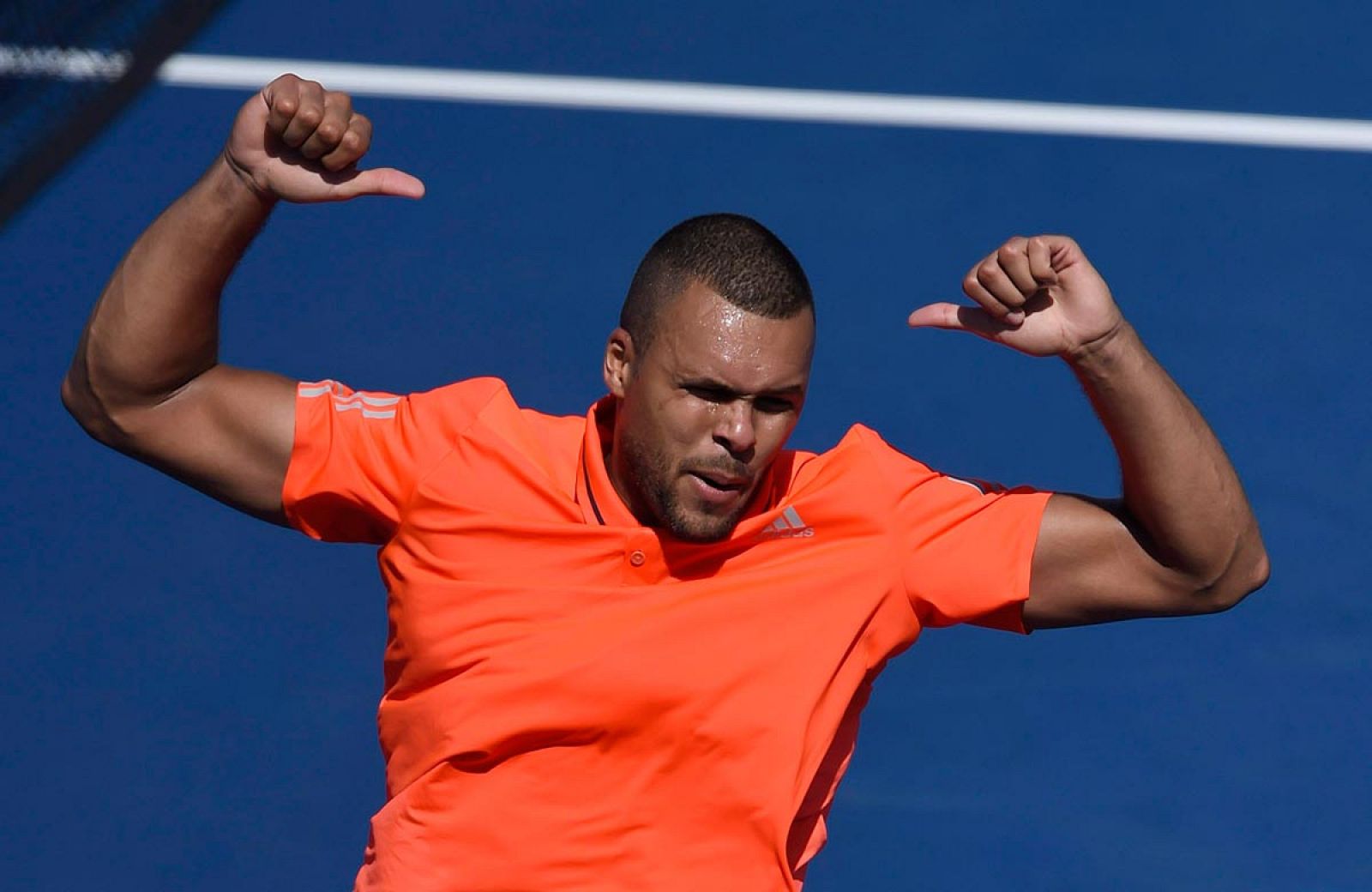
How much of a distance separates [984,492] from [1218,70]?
2826mm

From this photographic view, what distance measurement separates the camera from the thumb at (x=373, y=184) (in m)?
3.24

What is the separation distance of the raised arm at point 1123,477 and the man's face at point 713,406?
269 millimetres

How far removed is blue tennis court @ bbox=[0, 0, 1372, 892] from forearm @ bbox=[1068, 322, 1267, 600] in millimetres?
1759

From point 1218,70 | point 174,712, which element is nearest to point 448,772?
point 174,712

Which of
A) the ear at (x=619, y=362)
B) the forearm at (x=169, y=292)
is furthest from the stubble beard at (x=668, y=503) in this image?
the forearm at (x=169, y=292)

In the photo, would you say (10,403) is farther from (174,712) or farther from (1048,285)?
(1048,285)

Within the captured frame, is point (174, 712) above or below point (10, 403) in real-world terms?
below

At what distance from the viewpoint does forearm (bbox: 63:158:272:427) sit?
10.7 feet

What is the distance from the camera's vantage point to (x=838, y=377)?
5.40 meters

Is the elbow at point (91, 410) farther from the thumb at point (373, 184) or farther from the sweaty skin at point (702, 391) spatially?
→ the thumb at point (373, 184)

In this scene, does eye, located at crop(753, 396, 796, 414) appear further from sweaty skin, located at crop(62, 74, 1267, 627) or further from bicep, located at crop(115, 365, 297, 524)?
bicep, located at crop(115, 365, 297, 524)

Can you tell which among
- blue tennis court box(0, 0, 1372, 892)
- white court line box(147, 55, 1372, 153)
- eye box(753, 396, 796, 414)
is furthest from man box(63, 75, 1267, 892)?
white court line box(147, 55, 1372, 153)

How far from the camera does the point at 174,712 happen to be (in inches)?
200

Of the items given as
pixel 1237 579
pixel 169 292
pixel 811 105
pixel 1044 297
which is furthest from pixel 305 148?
pixel 811 105
